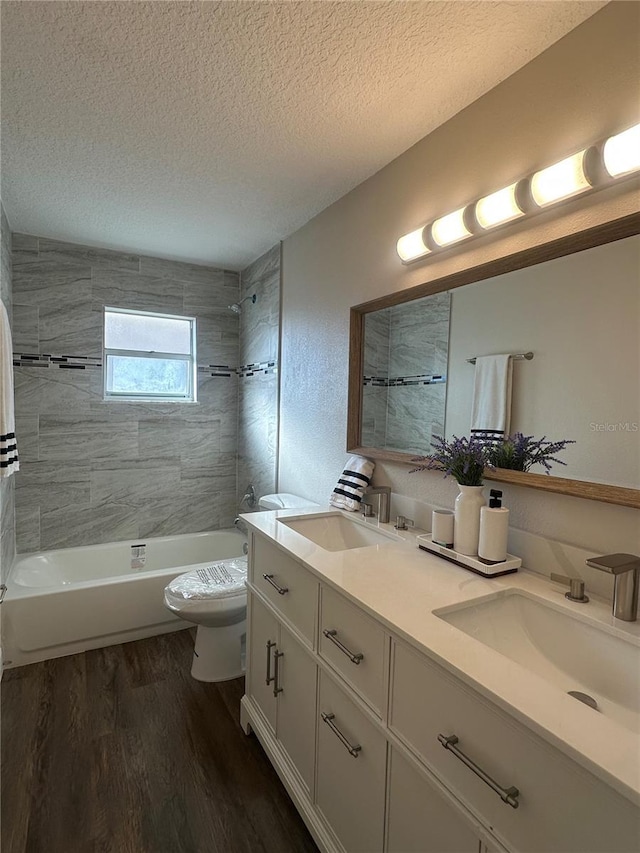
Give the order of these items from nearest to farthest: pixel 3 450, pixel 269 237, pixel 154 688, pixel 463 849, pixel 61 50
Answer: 1. pixel 463 849
2. pixel 61 50
3. pixel 3 450
4. pixel 154 688
5. pixel 269 237

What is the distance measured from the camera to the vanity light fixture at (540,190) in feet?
3.59

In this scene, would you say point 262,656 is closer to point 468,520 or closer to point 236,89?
point 468,520

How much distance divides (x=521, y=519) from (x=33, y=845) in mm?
1839

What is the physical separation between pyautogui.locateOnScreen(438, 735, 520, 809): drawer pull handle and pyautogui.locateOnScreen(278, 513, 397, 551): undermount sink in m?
0.97

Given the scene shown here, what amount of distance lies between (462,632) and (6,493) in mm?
2647

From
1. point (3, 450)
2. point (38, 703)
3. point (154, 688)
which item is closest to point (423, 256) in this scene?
point (3, 450)

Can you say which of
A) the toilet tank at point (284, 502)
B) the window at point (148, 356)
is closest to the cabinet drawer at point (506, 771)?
the toilet tank at point (284, 502)

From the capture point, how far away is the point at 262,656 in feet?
5.89

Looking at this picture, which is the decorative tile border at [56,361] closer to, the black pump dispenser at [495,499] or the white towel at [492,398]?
the white towel at [492,398]

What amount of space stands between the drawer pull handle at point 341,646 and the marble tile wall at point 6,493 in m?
2.00

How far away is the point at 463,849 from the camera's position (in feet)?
2.78

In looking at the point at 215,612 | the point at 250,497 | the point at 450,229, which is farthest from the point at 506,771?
the point at 250,497

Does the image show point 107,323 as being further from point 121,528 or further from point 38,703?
point 38,703

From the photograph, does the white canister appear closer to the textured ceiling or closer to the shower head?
the textured ceiling
